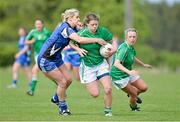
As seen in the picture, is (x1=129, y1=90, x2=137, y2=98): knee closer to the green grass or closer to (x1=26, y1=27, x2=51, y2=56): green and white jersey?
the green grass

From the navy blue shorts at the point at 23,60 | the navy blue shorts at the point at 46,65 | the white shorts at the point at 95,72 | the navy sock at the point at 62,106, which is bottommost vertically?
the navy sock at the point at 62,106

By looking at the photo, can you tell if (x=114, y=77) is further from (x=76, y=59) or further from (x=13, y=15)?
(x=13, y=15)

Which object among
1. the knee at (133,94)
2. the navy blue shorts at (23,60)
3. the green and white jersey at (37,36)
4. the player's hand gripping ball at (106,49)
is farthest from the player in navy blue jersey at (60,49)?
the navy blue shorts at (23,60)

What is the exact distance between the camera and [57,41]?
13.2 metres

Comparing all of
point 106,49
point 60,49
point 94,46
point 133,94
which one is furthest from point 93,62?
point 133,94

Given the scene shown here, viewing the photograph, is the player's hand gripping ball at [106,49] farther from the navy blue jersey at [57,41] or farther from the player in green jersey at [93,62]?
the navy blue jersey at [57,41]

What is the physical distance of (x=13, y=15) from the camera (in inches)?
2170

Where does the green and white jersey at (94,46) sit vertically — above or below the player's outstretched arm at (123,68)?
above

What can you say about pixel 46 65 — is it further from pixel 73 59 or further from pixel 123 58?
pixel 73 59

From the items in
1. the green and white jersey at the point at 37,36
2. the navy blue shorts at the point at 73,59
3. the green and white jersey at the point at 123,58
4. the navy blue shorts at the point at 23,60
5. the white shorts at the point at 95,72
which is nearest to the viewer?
the white shorts at the point at 95,72

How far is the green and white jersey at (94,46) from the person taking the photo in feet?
43.4

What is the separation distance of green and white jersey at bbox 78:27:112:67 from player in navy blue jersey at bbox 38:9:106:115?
241 millimetres

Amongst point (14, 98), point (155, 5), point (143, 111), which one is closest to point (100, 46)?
point (143, 111)

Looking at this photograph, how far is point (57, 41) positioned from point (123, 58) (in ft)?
4.48
